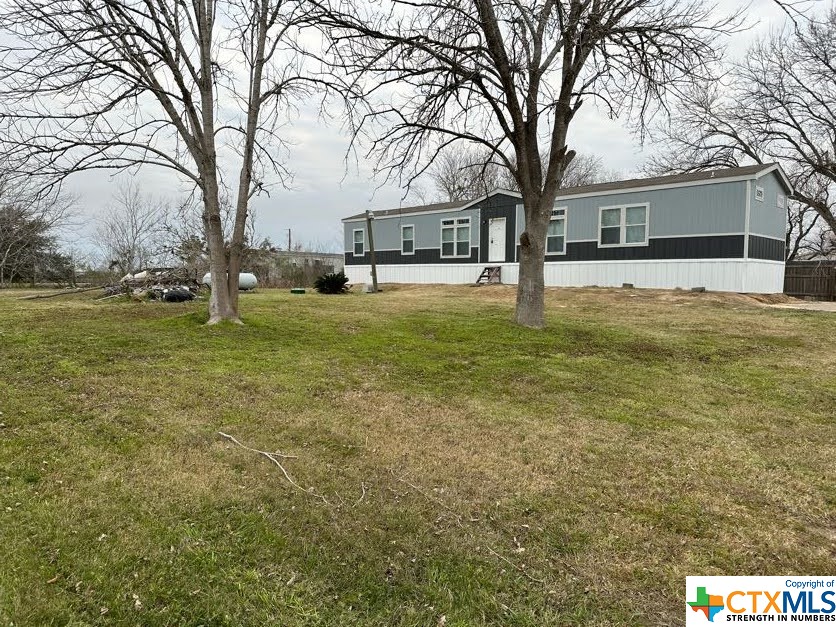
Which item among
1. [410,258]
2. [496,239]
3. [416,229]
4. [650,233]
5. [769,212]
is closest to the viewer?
[769,212]

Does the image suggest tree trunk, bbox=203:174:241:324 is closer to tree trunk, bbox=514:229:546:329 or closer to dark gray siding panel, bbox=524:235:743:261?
tree trunk, bbox=514:229:546:329

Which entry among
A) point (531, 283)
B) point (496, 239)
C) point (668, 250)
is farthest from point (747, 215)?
point (531, 283)

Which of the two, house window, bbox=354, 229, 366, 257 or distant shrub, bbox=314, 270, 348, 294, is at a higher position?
house window, bbox=354, 229, 366, 257

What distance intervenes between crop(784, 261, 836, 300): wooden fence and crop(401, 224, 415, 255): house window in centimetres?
1488

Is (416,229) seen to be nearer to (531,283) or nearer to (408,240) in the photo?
(408,240)

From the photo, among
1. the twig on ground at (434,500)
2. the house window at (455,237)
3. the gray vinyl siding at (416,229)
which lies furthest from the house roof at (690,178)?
the twig on ground at (434,500)

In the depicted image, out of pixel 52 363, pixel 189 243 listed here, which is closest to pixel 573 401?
pixel 52 363

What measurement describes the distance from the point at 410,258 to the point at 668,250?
10465 mm

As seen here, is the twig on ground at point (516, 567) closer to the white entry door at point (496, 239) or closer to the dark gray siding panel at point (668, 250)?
the dark gray siding panel at point (668, 250)

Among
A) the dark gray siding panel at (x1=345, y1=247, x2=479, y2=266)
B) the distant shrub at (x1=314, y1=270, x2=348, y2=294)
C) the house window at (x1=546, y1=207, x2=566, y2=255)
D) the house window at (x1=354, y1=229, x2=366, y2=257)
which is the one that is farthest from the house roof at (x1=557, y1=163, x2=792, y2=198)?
the house window at (x1=354, y1=229, x2=366, y2=257)

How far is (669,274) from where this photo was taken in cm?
1536

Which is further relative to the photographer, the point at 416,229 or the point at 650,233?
the point at 416,229

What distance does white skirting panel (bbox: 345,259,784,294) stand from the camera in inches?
569

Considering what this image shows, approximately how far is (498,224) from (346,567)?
18122 mm
